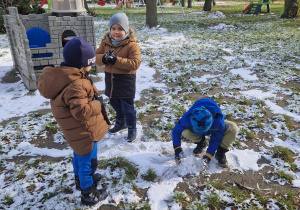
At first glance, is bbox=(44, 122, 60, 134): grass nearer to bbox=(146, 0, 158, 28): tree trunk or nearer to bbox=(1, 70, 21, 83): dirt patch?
bbox=(1, 70, 21, 83): dirt patch

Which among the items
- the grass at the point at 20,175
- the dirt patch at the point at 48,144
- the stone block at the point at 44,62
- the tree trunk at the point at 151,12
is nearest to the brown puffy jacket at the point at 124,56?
the dirt patch at the point at 48,144

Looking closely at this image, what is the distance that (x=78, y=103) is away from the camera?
1.96 metres

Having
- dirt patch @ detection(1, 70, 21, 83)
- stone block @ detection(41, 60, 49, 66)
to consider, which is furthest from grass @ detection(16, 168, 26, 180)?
dirt patch @ detection(1, 70, 21, 83)

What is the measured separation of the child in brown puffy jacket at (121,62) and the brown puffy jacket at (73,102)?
1044mm

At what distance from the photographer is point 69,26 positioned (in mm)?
5879

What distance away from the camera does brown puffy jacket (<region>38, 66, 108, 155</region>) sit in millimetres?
1961

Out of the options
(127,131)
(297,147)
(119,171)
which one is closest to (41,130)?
(127,131)

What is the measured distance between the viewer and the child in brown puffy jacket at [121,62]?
3.07 meters

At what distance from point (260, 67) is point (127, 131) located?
482 centimetres

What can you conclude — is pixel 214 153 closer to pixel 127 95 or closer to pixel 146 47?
pixel 127 95

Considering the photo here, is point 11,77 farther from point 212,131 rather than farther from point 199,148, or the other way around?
point 212,131

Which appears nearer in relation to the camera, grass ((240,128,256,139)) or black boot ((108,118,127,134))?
grass ((240,128,256,139))

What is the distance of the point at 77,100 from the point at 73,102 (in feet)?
0.12

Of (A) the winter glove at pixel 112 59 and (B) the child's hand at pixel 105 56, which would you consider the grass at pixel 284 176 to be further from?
(B) the child's hand at pixel 105 56
